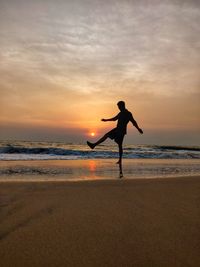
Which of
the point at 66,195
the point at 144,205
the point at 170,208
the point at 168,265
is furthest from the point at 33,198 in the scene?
the point at 168,265

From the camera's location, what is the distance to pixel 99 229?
9.43ft

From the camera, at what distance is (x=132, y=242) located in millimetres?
2592

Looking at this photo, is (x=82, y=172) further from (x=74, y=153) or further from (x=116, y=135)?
(x=74, y=153)

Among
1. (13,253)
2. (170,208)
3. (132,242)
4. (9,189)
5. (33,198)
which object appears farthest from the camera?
(9,189)

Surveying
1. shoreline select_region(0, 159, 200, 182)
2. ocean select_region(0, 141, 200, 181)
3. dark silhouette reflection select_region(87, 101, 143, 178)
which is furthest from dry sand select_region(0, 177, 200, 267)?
dark silhouette reflection select_region(87, 101, 143, 178)

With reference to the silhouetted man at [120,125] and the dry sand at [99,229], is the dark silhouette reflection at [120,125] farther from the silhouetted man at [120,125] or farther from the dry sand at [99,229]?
the dry sand at [99,229]

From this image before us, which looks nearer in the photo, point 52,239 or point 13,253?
point 13,253

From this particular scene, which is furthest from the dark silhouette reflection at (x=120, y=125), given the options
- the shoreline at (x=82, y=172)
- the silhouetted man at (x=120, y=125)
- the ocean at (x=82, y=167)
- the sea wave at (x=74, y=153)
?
the sea wave at (x=74, y=153)

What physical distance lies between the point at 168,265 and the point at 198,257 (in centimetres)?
26

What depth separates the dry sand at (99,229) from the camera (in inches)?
90.7

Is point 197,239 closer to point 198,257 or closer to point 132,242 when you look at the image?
point 198,257

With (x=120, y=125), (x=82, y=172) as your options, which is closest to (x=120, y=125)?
(x=120, y=125)

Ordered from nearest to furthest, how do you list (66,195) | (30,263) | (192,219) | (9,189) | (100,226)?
(30,263) < (100,226) < (192,219) < (66,195) < (9,189)

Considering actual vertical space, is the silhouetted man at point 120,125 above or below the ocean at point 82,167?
above
